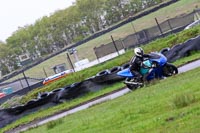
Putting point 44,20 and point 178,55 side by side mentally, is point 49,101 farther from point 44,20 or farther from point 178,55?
point 44,20

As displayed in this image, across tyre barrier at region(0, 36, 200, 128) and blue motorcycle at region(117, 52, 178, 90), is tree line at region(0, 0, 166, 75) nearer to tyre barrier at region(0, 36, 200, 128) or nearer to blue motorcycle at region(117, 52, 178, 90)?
tyre barrier at region(0, 36, 200, 128)

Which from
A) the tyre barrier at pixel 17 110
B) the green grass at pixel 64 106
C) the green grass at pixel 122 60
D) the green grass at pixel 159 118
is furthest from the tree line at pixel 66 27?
the green grass at pixel 159 118

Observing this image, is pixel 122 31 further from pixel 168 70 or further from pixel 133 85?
pixel 168 70

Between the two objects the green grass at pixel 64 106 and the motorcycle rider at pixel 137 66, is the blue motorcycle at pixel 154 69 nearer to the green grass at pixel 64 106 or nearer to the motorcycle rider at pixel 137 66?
the motorcycle rider at pixel 137 66

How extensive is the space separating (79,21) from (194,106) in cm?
10779

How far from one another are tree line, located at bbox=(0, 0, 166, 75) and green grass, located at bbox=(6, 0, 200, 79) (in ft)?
134

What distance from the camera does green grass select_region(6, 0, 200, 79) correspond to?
6038 cm

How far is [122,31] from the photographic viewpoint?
6281 cm

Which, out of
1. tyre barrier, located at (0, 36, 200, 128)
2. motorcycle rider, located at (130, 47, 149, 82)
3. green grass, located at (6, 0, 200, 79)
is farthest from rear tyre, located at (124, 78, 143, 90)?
green grass, located at (6, 0, 200, 79)

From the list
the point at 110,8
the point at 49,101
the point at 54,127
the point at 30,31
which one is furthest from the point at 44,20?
the point at 54,127

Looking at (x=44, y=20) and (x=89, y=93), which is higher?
(x=44, y=20)

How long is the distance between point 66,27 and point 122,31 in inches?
2141

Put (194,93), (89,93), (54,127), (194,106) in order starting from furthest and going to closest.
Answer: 1. (89,93)
2. (54,127)
3. (194,93)
4. (194,106)

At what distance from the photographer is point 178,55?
23312mm
